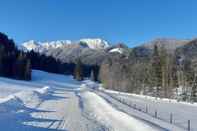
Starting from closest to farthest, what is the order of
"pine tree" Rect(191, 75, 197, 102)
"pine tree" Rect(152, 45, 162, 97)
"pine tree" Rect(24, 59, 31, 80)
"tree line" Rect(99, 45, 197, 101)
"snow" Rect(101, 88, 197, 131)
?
"snow" Rect(101, 88, 197, 131), "pine tree" Rect(191, 75, 197, 102), "tree line" Rect(99, 45, 197, 101), "pine tree" Rect(152, 45, 162, 97), "pine tree" Rect(24, 59, 31, 80)

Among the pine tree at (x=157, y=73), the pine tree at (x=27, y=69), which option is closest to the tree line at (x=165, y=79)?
the pine tree at (x=157, y=73)

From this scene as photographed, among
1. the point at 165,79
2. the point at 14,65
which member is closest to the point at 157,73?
the point at 165,79

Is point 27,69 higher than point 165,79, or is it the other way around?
point 27,69

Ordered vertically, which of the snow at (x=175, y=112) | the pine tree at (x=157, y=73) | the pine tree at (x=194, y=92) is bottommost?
the snow at (x=175, y=112)

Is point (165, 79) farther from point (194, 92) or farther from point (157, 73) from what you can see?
point (194, 92)

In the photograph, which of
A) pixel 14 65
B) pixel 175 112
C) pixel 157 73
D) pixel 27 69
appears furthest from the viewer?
pixel 27 69

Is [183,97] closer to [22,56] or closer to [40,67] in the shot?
[22,56]

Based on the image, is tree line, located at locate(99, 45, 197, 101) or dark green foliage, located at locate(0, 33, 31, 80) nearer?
tree line, located at locate(99, 45, 197, 101)

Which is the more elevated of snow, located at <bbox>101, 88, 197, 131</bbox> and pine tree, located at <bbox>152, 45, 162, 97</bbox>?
pine tree, located at <bbox>152, 45, 162, 97</bbox>

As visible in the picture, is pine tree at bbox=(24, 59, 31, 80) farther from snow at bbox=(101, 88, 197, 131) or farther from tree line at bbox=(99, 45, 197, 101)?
snow at bbox=(101, 88, 197, 131)

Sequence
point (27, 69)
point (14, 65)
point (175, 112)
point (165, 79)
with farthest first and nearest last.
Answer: point (27, 69) → point (14, 65) → point (165, 79) → point (175, 112)

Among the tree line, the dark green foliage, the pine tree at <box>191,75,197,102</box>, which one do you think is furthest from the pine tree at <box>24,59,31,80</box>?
the pine tree at <box>191,75,197,102</box>

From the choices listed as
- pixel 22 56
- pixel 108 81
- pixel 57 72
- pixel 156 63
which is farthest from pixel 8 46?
pixel 156 63

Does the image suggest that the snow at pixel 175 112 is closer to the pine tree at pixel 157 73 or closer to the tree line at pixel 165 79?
the tree line at pixel 165 79
